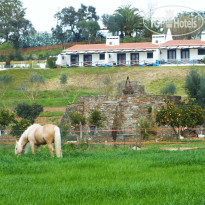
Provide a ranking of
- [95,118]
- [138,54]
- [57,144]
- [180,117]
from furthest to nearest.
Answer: [138,54] < [95,118] < [180,117] < [57,144]

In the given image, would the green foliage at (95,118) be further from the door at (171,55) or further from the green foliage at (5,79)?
the door at (171,55)

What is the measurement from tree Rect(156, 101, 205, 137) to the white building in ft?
118

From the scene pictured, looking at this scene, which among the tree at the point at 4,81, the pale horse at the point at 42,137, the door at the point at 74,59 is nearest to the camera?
the pale horse at the point at 42,137

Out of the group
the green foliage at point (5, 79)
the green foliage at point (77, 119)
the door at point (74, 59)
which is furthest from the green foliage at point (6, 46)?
the green foliage at point (77, 119)

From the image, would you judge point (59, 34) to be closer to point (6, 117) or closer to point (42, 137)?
point (6, 117)

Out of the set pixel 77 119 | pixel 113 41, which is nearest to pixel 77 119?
pixel 77 119

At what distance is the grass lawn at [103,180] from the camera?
431 inches

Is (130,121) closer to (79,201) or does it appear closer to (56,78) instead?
(79,201)

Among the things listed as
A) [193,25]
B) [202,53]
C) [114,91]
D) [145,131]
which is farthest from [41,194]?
[193,25]

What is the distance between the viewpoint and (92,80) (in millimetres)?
65062

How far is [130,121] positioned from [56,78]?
32748 millimetres

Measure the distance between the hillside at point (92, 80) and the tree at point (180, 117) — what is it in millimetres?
18538

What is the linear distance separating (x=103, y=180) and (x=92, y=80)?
5208 centimetres

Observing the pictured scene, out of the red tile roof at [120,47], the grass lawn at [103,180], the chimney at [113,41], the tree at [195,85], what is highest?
the chimney at [113,41]
